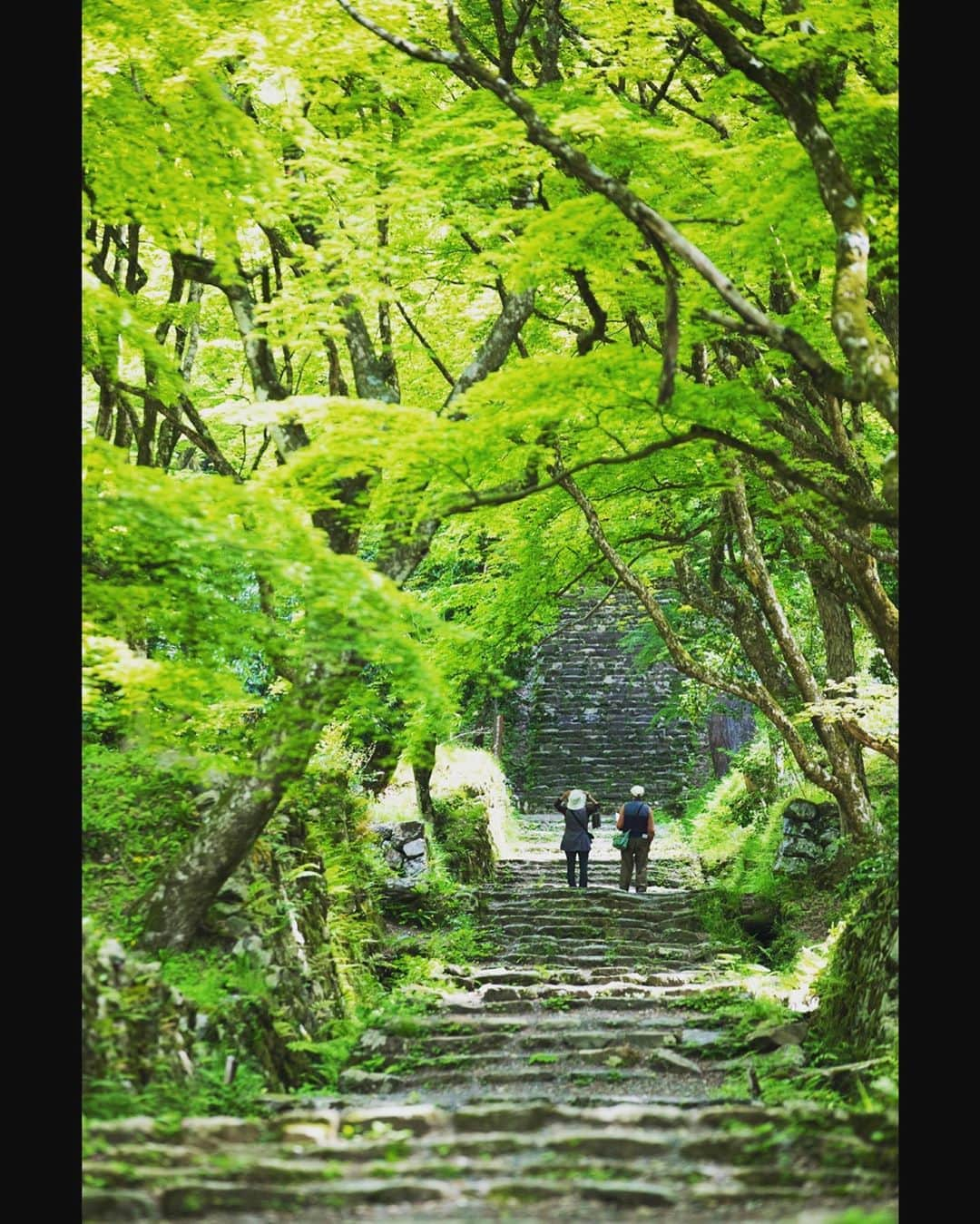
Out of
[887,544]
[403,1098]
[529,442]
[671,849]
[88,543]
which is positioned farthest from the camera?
[671,849]

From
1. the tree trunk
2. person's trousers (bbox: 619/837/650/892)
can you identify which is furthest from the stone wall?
the tree trunk

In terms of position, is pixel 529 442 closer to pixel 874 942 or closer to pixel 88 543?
pixel 88 543

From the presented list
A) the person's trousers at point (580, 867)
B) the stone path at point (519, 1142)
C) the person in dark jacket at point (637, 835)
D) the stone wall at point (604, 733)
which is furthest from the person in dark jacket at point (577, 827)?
the stone wall at point (604, 733)

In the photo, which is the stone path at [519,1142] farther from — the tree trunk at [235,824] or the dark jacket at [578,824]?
the dark jacket at [578,824]

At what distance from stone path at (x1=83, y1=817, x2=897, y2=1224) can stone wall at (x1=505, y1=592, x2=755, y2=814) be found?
521 inches

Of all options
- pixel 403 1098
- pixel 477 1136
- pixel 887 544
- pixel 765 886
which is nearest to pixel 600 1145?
pixel 477 1136

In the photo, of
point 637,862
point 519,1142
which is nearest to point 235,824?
point 519,1142

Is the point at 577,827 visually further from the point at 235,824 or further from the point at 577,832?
the point at 235,824

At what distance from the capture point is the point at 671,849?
1959 cm

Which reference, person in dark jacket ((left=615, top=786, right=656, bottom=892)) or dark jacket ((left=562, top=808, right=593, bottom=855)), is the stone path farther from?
dark jacket ((left=562, top=808, right=593, bottom=855))

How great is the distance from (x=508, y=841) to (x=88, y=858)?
38.3 feet

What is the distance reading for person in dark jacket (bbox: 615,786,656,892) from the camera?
15148mm

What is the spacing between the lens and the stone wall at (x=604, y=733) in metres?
23.9

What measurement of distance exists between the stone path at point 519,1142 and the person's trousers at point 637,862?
15.5 ft
